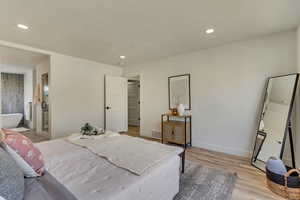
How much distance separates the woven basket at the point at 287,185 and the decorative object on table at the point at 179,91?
2.19m

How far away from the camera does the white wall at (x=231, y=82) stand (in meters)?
2.73

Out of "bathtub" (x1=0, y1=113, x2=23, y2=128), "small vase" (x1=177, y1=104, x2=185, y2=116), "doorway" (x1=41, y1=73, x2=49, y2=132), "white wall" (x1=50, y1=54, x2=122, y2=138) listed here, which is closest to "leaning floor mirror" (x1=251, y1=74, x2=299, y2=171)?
"small vase" (x1=177, y1=104, x2=185, y2=116)

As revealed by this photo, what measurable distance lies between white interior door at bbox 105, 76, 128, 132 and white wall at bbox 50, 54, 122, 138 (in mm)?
190

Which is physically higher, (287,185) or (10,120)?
(10,120)

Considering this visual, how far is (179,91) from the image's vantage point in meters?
3.91

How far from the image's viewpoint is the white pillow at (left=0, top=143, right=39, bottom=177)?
1055 millimetres

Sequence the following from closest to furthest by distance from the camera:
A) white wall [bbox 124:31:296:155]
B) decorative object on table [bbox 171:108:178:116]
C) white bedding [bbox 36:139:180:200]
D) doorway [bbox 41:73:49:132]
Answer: white bedding [bbox 36:139:180:200] → white wall [bbox 124:31:296:155] → decorative object on table [bbox 171:108:178:116] → doorway [bbox 41:73:49:132]

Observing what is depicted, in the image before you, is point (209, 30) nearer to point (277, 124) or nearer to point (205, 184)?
point (277, 124)

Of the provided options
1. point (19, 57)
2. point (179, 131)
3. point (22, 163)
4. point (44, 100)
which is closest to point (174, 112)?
point (179, 131)

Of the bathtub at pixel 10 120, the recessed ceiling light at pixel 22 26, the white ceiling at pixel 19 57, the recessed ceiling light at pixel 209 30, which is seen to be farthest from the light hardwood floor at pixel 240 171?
the bathtub at pixel 10 120

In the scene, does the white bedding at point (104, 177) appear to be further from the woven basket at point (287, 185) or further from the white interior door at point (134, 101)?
the white interior door at point (134, 101)

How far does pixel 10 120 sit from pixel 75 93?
12.6 ft

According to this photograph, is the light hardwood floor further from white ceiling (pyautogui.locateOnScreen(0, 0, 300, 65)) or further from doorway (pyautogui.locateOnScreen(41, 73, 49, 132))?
doorway (pyautogui.locateOnScreen(41, 73, 49, 132))

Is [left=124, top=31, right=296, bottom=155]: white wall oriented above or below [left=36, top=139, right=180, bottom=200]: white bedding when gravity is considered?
above
